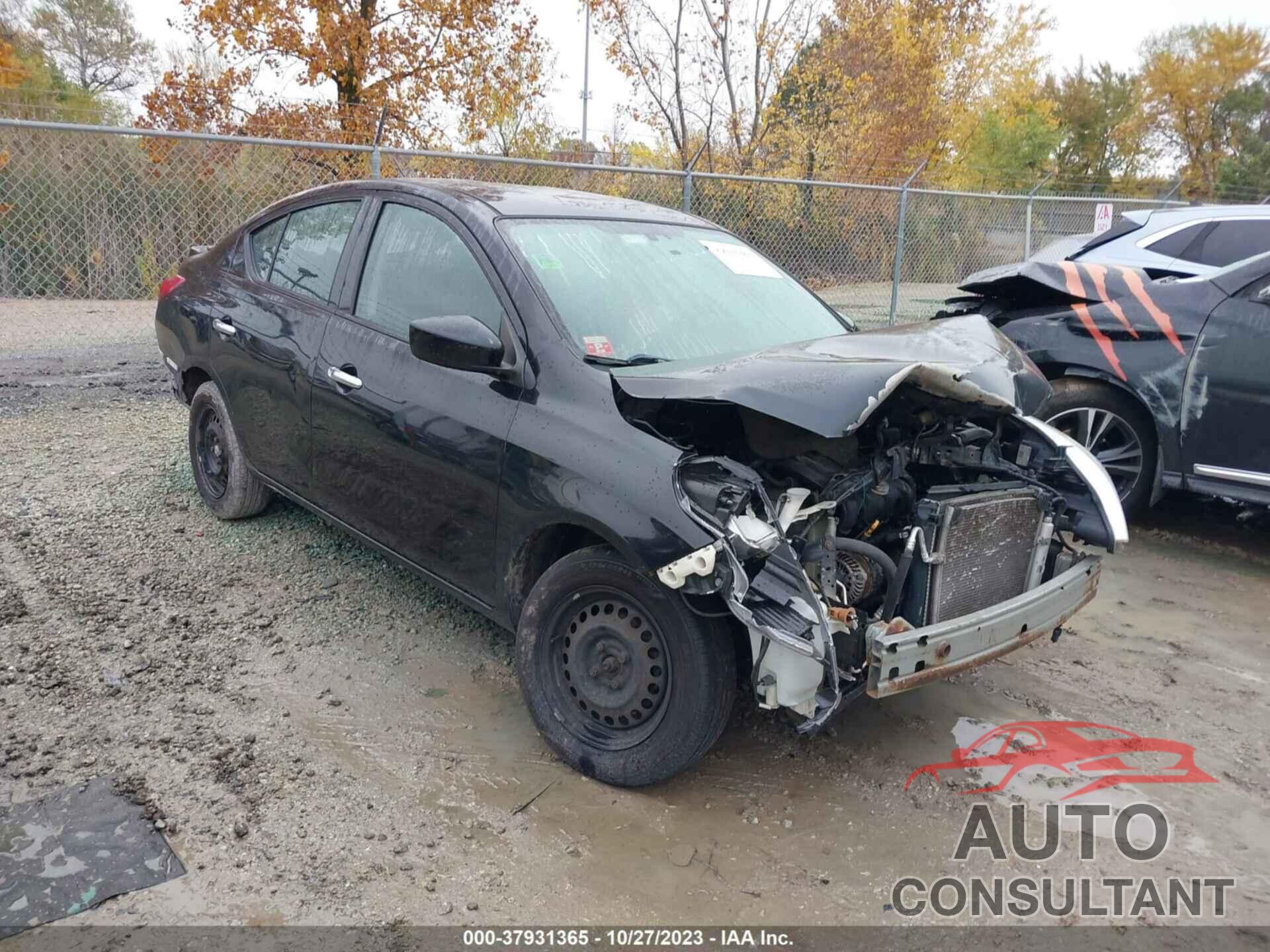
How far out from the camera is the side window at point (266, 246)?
4.32 metres

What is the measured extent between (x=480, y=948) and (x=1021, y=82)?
28494 mm

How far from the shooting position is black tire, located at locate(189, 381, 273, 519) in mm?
4578

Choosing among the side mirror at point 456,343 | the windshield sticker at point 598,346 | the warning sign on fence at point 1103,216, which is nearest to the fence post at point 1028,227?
the warning sign on fence at point 1103,216

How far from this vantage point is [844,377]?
267 centimetres

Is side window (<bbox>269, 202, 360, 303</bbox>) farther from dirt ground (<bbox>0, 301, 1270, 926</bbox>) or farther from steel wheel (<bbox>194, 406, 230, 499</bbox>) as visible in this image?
dirt ground (<bbox>0, 301, 1270, 926</bbox>)

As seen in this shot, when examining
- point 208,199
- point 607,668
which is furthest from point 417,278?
point 208,199

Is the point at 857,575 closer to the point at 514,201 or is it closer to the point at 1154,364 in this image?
the point at 514,201

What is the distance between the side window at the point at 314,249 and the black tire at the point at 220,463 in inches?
30.9

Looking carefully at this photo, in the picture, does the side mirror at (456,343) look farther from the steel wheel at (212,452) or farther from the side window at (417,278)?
the steel wheel at (212,452)

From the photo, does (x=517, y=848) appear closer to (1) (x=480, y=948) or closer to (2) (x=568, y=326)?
(1) (x=480, y=948)

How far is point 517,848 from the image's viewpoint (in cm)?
262

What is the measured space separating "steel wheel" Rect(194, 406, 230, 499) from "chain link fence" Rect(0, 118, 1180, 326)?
295 cm

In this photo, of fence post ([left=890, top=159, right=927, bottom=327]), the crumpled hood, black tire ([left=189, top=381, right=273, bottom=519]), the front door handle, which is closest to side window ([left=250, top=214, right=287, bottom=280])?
black tire ([left=189, top=381, right=273, bottom=519])

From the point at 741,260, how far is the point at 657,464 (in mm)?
1695
